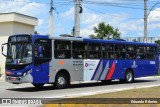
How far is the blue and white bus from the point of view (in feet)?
65.2

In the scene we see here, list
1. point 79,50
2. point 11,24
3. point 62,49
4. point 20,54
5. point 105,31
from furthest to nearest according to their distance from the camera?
1. point 105,31
2. point 11,24
3. point 79,50
4. point 62,49
5. point 20,54

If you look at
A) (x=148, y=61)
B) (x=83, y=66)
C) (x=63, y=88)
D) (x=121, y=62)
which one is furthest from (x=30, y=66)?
(x=148, y=61)

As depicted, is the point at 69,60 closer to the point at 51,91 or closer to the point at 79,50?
the point at 79,50

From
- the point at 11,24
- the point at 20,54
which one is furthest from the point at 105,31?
the point at 20,54

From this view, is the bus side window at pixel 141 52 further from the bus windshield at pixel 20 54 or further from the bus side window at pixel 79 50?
the bus windshield at pixel 20 54

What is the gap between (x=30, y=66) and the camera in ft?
64.5

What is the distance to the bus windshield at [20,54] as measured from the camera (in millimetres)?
19797

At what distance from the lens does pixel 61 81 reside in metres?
21.4

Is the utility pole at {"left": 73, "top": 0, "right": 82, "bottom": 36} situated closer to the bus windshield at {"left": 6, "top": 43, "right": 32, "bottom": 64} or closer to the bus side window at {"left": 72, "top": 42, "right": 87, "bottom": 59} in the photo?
the bus side window at {"left": 72, "top": 42, "right": 87, "bottom": 59}

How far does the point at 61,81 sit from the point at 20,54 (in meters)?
2.91

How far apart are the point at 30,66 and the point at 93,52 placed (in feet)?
16.8

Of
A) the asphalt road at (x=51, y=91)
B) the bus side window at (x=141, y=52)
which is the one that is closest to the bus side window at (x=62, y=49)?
the asphalt road at (x=51, y=91)

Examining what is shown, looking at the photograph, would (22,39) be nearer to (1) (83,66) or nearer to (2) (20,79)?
(2) (20,79)

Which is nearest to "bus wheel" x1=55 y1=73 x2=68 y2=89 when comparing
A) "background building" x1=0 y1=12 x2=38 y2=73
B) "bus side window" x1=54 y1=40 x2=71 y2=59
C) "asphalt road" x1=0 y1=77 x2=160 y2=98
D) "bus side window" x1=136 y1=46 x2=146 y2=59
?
"asphalt road" x1=0 y1=77 x2=160 y2=98
